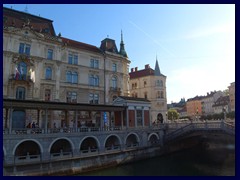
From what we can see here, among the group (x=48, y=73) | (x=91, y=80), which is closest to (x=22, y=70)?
(x=48, y=73)

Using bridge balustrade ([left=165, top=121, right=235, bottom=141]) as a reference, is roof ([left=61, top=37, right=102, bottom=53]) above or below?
above

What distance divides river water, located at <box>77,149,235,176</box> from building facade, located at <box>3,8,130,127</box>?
40.0 feet

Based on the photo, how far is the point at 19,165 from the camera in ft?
63.8

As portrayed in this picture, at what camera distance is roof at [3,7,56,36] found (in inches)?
1216

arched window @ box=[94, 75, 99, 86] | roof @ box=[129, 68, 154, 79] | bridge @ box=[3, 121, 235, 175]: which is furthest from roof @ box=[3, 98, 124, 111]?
roof @ box=[129, 68, 154, 79]

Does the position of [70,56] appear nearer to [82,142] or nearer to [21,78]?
[21,78]

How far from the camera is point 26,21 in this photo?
3238 cm

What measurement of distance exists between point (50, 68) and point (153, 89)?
2662 cm

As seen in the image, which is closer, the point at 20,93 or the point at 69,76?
the point at 20,93

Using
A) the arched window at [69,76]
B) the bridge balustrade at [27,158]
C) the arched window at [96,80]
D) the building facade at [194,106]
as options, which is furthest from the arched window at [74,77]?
the building facade at [194,106]

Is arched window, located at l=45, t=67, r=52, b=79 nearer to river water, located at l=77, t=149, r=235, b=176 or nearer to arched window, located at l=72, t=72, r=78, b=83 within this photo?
arched window, located at l=72, t=72, r=78, b=83

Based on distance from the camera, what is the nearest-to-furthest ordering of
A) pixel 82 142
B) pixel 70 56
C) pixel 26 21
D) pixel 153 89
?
pixel 82 142, pixel 26 21, pixel 70 56, pixel 153 89

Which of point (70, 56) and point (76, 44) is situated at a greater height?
point (76, 44)

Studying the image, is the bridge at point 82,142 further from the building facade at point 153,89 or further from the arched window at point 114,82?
the building facade at point 153,89
